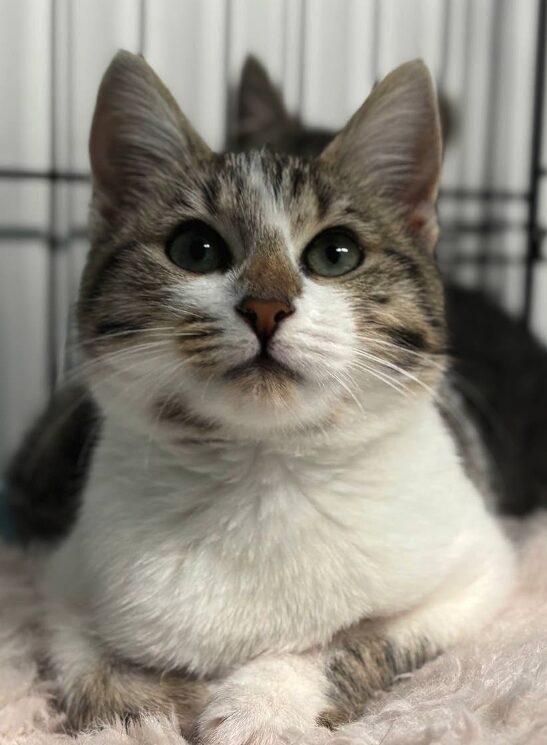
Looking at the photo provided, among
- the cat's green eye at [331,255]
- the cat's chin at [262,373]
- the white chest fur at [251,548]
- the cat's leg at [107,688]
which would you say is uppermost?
the cat's green eye at [331,255]

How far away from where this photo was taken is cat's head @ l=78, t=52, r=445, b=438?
904 millimetres

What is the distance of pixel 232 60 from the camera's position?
1.54 meters

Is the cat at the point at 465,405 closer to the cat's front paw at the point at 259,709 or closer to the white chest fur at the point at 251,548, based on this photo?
the white chest fur at the point at 251,548

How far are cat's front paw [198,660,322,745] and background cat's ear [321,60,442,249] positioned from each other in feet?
2.03

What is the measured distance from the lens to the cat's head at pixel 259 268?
2.97ft

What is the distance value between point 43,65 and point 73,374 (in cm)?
69

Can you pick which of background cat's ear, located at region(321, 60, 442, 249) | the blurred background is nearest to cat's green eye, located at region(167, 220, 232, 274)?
background cat's ear, located at region(321, 60, 442, 249)

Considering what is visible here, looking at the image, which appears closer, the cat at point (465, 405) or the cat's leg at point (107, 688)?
the cat's leg at point (107, 688)

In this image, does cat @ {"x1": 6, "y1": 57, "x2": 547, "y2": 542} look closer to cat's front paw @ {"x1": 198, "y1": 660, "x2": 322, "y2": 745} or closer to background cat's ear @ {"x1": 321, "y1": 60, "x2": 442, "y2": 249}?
background cat's ear @ {"x1": 321, "y1": 60, "x2": 442, "y2": 249}

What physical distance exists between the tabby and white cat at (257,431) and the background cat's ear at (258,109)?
1.74 feet

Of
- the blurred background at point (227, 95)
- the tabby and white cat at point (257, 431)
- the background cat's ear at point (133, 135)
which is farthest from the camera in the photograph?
the blurred background at point (227, 95)

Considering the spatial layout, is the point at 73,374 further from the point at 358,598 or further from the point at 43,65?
the point at 43,65

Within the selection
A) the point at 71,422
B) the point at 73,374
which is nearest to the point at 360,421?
the point at 73,374

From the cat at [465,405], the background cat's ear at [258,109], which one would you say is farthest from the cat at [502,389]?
the background cat's ear at [258,109]
